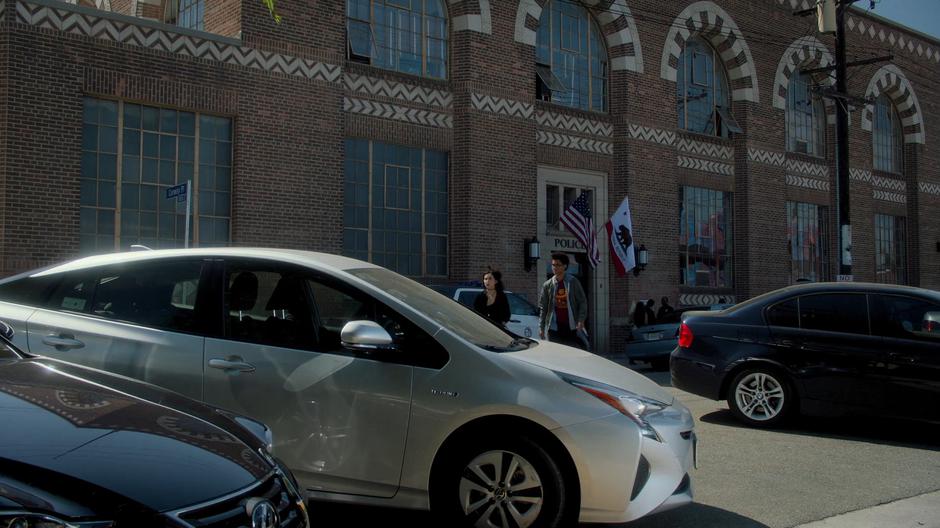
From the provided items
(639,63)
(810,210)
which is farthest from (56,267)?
(810,210)

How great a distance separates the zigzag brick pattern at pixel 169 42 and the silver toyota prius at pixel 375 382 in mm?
9981

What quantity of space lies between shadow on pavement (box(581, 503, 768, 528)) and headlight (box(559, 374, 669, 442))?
100 cm

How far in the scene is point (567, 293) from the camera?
34.3ft

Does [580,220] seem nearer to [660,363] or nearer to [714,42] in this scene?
[660,363]

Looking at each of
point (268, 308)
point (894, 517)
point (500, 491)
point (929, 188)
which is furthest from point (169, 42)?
point (929, 188)

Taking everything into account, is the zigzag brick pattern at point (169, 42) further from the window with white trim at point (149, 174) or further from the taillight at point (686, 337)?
the taillight at point (686, 337)

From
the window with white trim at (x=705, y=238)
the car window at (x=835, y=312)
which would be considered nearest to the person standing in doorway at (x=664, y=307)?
the window with white trim at (x=705, y=238)

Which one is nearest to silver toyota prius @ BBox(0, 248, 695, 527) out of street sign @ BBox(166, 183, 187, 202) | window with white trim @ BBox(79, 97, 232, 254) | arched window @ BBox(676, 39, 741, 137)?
street sign @ BBox(166, 183, 187, 202)

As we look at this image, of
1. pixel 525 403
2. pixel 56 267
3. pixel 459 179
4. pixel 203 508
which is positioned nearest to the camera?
pixel 203 508

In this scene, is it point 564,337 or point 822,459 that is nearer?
point 822,459

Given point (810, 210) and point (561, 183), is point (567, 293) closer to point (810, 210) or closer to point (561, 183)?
point (561, 183)

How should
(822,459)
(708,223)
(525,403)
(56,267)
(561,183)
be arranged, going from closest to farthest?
(525,403) → (56,267) → (822,459) → (561,183) → (708,223)

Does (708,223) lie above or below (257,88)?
below

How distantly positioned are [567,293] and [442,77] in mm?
9924
